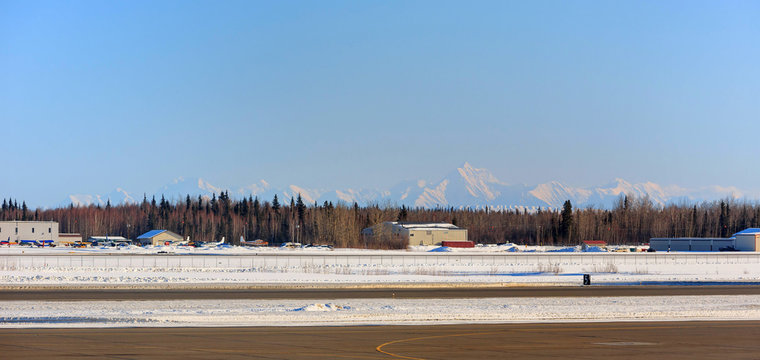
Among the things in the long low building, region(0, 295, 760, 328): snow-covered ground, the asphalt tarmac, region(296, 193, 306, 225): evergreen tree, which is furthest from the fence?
region(296, 193, 306, 225): evergreen tree

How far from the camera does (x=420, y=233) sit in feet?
445

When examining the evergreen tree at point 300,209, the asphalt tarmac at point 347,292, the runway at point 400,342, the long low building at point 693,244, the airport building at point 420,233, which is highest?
the evergreen tree at point 300,209

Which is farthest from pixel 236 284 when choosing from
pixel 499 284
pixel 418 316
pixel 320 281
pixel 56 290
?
pixel 418 316

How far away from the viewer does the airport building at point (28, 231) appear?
14638 cm

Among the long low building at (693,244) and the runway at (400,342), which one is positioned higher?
the long low building at (693,244)

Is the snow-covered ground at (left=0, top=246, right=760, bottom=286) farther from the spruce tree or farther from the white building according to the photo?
the spruce tree

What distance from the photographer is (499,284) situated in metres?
47.5

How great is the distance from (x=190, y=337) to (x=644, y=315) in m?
17.4

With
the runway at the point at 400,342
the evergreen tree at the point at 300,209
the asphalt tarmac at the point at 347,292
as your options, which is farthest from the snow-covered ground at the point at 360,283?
the evergreen tree at the point at 300,209

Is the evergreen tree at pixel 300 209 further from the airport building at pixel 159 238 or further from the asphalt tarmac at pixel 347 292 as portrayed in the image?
the asphalt tarmac at pixel 347 292

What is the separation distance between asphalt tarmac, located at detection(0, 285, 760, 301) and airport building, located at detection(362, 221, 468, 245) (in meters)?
88.0

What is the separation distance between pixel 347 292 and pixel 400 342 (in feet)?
63.4

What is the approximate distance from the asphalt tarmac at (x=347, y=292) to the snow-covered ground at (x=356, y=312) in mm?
2859

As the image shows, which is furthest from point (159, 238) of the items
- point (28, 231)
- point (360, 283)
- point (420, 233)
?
point (360, 283)
